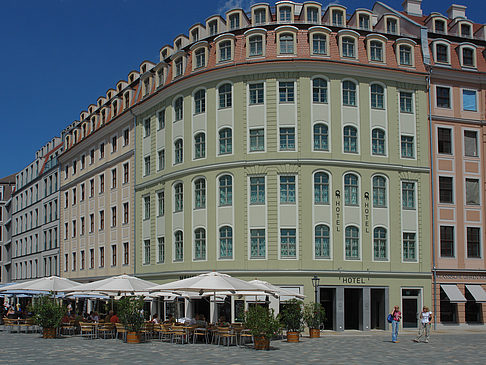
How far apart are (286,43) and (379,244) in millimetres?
13530

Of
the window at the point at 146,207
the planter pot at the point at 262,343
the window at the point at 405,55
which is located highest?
the window at the point at 405,55

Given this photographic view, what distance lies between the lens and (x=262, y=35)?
4181 centimetres

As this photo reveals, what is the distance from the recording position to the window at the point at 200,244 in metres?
42.4

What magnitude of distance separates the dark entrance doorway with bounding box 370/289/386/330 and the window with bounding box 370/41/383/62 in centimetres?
1441

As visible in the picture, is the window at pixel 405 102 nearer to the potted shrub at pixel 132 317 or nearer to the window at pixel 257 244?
the window at pixel 257 244

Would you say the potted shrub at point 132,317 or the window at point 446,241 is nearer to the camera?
the potted shrub at point 132,317

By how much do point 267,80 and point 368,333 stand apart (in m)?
16.1

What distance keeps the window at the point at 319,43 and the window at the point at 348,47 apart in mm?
1197

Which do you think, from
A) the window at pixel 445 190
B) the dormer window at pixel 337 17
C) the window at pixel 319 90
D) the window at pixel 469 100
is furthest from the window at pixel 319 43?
the window at pixel 445 190

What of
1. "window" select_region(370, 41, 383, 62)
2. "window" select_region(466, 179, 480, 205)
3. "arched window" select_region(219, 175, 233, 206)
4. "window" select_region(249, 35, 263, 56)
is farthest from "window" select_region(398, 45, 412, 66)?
"arched window" select_region(219, 175, 233, 206)

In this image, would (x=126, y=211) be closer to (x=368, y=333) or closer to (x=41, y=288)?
(x=41, y=288)

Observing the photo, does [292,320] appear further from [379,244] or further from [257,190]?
[379,244]

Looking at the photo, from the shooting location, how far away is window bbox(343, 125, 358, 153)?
136ft

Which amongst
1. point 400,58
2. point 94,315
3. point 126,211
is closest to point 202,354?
point 94,315
